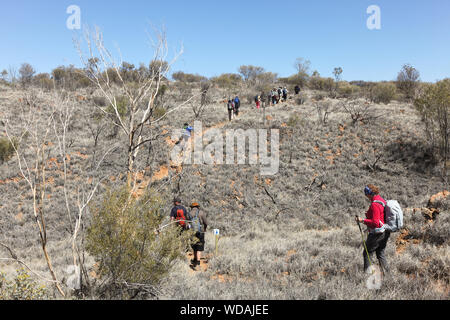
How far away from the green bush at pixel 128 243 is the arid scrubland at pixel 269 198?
25 centimetres

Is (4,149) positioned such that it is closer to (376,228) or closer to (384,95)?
(376,228)

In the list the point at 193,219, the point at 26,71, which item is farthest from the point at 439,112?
the point at 26,71

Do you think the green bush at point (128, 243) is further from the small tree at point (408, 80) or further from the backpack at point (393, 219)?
the small tree at point (408, 80)

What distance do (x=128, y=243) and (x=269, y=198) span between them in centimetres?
1072

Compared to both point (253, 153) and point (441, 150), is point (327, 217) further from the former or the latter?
point (441, 150)

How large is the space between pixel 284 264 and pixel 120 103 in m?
18.0

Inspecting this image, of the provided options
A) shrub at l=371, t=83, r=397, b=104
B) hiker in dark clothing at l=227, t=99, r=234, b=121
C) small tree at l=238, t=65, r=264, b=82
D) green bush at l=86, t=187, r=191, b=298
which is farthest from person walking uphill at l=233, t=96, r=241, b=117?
small tree at l=238, t=65, r=264, b=82

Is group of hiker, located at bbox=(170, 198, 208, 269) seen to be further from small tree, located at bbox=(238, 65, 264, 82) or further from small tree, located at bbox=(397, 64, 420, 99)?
small tree, located at bbox=(238, 65, 264, 82)

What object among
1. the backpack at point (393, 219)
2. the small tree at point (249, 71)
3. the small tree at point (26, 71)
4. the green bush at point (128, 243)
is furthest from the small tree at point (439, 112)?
the small tree at point (26, 71)

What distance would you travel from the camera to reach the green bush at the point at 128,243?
13.6 feet

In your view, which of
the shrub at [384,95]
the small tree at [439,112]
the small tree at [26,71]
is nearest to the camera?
the small tree at [439,112]

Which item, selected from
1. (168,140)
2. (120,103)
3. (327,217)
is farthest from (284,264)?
(120,103)

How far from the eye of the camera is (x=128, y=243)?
418 centimetres

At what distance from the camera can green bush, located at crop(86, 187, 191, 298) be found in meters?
4.14
